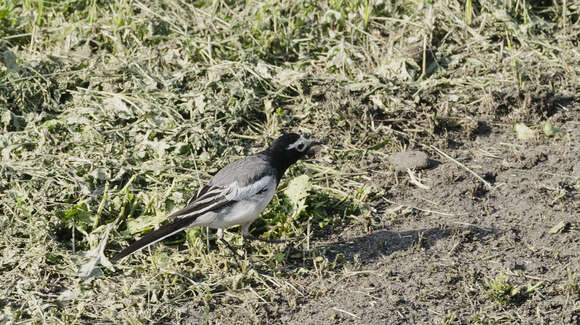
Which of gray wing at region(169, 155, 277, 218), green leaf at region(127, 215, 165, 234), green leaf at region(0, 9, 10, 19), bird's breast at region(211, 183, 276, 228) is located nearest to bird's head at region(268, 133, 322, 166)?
gray wing at region(169, 155, 277, 218)

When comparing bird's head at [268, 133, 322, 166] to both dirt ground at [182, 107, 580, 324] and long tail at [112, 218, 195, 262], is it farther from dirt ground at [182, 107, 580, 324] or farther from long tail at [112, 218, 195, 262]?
long tail at [112, 218, 195, 262]

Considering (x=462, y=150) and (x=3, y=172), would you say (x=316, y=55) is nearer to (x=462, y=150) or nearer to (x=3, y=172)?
(x=462, y=150)

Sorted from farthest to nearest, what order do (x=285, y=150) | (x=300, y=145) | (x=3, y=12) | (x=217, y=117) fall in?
(x=3, y=12) → (x=217, y=117) → (x=300, y=145) → (x=285, y=150)

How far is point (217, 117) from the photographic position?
8781mm

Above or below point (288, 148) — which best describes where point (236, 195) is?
below

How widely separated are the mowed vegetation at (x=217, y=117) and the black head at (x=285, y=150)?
250 millimetres

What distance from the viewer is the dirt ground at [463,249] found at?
6309mm

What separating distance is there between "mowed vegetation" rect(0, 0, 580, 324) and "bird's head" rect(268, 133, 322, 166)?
254 millimetres

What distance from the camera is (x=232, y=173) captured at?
7324 mm

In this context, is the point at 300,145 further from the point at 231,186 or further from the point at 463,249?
the point at 463,249

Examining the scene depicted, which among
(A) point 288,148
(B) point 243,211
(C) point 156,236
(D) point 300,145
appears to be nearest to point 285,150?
(A) point 288,148

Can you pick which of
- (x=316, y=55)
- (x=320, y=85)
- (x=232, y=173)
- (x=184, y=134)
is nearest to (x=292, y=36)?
(x=316, y=55)

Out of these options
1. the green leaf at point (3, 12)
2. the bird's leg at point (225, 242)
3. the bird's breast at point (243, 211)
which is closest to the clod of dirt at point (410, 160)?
the bird's breast at point (243, 211)

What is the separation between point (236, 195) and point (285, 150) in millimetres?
786
